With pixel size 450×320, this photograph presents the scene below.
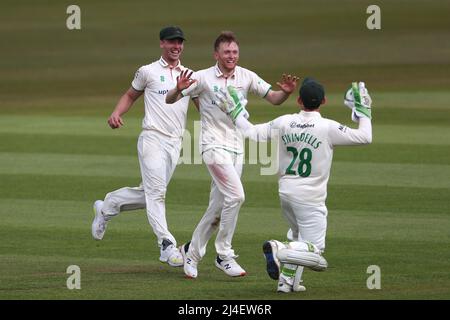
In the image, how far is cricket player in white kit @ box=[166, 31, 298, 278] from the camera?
30.5 feet

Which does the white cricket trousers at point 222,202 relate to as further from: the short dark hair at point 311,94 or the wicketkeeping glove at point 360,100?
the wicketkeeping glove at point 360,100

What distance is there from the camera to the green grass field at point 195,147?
30.3 feet

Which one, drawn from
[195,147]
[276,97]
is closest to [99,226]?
[276,97]

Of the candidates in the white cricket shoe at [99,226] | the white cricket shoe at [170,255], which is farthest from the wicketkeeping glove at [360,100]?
the white cricket shoe at [99,226]

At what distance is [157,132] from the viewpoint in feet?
33.0

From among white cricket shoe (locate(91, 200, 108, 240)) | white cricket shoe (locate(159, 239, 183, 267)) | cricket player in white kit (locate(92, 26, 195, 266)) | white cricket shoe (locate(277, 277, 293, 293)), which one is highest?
cricket player in white kit (locate(92, 26, 195, 266))

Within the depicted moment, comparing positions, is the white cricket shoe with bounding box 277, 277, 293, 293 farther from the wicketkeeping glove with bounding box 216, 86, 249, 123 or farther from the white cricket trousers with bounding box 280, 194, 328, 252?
the wicketkeeping glove with bounding box 216, 86, 249, 123

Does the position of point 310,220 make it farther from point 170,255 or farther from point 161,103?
point 161,103

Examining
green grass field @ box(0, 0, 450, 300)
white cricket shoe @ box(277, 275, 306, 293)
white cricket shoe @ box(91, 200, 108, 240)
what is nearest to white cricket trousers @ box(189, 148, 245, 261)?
green grass field @ box(0, 0, 450, 300)

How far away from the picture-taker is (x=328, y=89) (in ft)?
77.1

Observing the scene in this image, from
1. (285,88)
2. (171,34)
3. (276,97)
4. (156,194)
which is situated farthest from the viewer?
(171,34)

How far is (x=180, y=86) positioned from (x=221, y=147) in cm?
63

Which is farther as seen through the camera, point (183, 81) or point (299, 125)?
point (183, 81)

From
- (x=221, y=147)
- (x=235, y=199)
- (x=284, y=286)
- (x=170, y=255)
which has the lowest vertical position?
(x=284, y=286)
